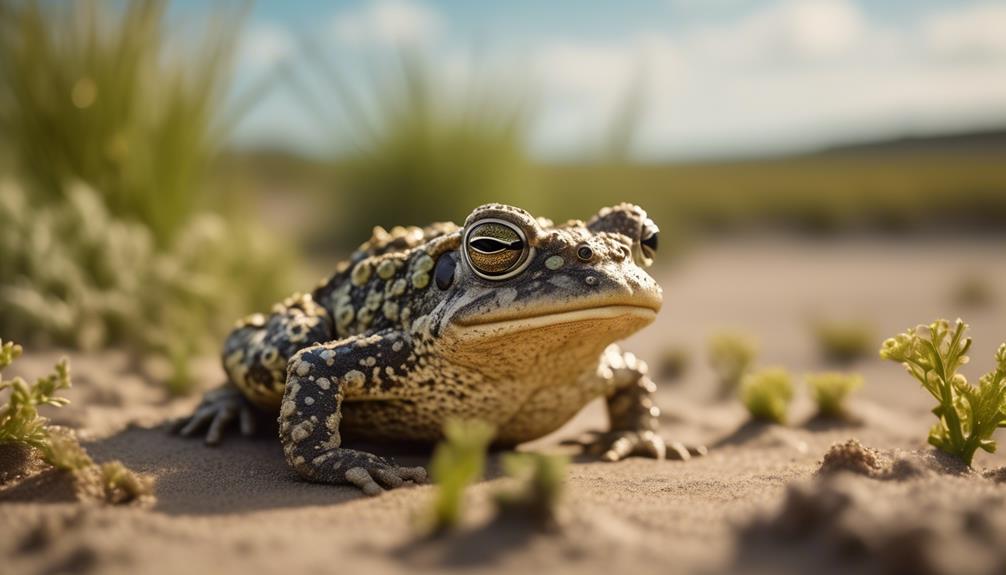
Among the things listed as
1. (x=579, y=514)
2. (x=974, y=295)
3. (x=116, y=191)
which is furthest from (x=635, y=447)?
(x=974, y=295)

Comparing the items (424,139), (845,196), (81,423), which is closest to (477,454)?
(81,423)

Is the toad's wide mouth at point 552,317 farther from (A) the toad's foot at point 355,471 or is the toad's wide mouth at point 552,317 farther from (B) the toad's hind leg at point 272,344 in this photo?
(B) the toad's hind leg at point 272,344

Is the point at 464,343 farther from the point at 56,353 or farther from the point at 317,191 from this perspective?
the point at 317,191

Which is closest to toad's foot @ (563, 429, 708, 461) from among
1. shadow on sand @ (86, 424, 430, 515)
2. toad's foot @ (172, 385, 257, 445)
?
shadow on sand @ (86, 424, 430, 515)

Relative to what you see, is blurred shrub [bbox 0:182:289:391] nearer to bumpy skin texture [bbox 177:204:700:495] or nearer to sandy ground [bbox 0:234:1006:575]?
sandy ground [bbox 0:234:1006:575]

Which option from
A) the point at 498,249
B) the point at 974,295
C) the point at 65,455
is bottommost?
the point at 65,455

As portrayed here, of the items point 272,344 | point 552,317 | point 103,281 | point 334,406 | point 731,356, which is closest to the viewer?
point 552,317

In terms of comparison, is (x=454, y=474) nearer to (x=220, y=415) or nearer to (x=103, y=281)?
(x=220, y=415)
